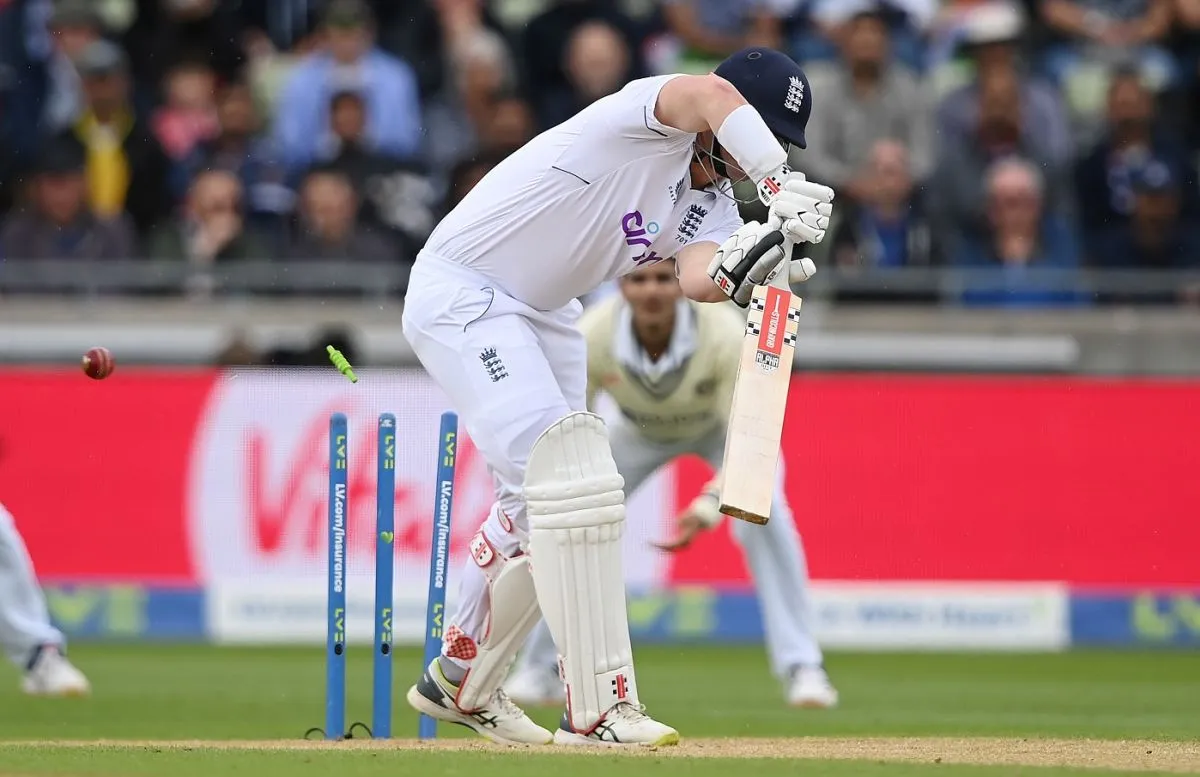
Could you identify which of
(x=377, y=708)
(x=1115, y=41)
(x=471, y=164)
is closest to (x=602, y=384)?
(x=377, y=708)

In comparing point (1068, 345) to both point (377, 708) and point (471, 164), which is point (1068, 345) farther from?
point (377, 708)

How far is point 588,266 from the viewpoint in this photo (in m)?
6.32

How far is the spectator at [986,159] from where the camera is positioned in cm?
1320

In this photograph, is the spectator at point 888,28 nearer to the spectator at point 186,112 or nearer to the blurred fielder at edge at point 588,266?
the spectator at point 186,112

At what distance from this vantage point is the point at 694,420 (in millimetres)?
9570

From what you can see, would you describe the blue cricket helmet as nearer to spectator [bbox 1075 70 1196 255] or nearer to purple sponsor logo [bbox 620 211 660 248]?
purple sponsor logo [bbox 620 211 660 248]

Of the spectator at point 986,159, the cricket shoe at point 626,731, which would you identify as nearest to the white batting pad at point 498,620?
the cricket shoe at point 626,731

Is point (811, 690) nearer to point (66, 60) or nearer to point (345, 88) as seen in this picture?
point (345, 88)

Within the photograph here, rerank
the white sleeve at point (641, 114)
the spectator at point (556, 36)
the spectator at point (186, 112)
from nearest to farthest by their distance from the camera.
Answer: the white sleeve at point (641, 114) → the spectator at point (186, 112) → the spectator at point (556, 36)

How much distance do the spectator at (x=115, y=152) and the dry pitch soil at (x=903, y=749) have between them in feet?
22.3

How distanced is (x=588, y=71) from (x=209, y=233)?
270cm

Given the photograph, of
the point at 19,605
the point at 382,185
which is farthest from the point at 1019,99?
the point at 19,605

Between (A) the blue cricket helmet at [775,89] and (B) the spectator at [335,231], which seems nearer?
(A) the blue cricket helmet at [775,89]

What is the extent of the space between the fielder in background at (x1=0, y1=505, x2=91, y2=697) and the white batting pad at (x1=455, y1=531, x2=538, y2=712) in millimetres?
3127
